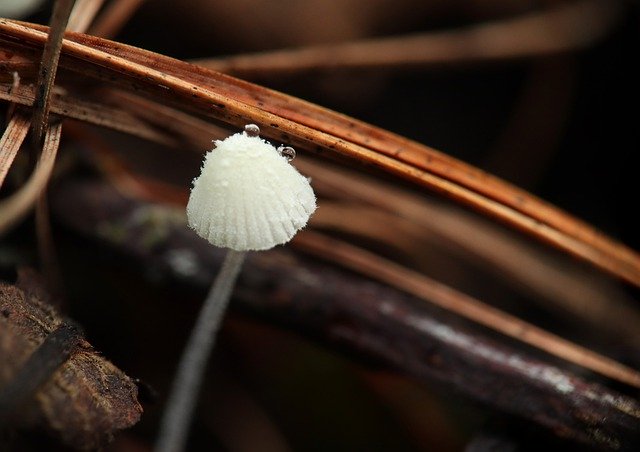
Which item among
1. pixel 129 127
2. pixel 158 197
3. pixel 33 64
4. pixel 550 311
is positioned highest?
pixel 550 311

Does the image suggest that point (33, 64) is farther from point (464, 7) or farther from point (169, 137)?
point (464, 7)

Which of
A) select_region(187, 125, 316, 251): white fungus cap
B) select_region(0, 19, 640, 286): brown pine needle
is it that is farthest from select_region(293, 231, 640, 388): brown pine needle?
select_region(187, 125, 316, 251): white fungus cap

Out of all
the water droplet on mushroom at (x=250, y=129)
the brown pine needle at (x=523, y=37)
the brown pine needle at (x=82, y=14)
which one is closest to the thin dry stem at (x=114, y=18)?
the brown pine needle at (x=82, y=14)

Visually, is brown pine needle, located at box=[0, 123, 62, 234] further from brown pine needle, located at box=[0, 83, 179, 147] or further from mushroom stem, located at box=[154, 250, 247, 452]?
mushroom stem, located at box=[154, 250, 247, 452]

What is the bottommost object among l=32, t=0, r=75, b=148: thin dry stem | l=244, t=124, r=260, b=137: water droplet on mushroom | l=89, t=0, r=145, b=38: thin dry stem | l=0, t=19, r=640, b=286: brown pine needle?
l=32, t=0, r=75, b=148: thin dry stem

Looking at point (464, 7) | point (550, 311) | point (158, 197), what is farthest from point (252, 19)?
point (550, 311)

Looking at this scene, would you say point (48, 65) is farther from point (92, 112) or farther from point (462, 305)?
point (462, 305)
